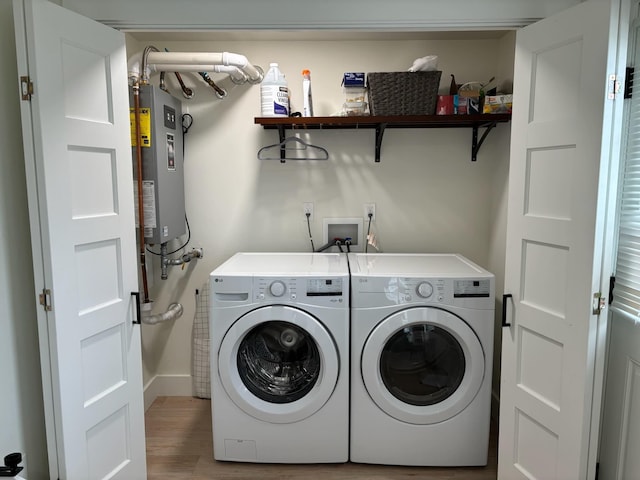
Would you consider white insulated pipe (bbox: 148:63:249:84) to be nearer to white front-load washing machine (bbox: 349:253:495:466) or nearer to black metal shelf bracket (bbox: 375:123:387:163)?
black metal shelf bracket (bbox: 375:123:387:163)

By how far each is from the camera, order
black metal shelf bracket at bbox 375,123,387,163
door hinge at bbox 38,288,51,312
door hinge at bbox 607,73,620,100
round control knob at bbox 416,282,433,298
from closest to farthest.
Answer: door hinge at bbox 607,73,620,100 → door hinge at bbox 38,288,51,312 → round control knob at bbox 416,282,433,298 → black metal shelf bracket at bbox 375,123,387,163

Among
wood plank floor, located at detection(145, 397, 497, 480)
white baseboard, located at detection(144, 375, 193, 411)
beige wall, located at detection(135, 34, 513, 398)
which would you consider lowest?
wood plank floor, located at detection(145, 397, 497, 480)

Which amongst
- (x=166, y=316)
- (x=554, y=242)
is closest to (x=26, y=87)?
(x=166, y=316)

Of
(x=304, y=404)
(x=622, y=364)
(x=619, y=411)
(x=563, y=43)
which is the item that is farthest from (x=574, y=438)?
(x=563, y=43)

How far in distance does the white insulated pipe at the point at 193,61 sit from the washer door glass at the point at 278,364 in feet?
4.37

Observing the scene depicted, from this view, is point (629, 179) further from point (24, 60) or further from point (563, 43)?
point (24, 60)

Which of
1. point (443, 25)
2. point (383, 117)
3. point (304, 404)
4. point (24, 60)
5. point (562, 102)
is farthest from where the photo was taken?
point (383, 117)

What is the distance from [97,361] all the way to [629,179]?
2.00m

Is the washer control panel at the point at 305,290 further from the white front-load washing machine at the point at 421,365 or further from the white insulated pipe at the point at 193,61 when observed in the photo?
the white insulated pipe at the point at 193,61

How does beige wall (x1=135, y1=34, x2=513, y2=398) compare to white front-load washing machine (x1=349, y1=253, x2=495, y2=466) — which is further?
beige wall (x1=135, y1=34, x2=513, y2=398)

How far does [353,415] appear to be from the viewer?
208cm

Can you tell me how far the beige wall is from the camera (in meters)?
2.56

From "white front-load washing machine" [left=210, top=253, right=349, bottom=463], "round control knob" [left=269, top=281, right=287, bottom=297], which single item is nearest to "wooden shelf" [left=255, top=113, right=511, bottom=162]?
"white front-load washing machine" [left=210, top=253, right=349, bottom=463]

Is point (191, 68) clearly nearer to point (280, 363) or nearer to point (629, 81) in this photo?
point (280, 363)
